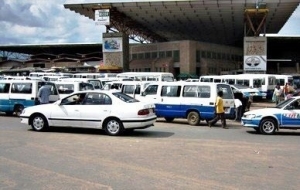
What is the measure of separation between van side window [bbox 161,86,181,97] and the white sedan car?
4.28 meters

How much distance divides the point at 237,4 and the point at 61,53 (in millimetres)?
71543

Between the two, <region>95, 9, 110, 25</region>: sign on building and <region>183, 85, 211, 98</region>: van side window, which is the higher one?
<region>95, 9, 110, 25</region>: sign on building

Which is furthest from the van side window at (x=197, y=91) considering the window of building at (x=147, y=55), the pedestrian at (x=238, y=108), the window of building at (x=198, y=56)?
the window of building at (x=147, y=55)

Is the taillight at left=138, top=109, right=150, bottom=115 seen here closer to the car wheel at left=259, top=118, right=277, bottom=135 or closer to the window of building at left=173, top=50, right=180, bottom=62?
the car wheel at left=259, top=118, right=277, bottom=135

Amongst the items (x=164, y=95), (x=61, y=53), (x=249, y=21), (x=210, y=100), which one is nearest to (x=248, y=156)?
(x=210, y=100)

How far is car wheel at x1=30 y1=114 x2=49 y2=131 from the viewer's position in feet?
44.4

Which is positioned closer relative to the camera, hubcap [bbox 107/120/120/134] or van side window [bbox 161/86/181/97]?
hubcap [bbox 107/120/120/134]

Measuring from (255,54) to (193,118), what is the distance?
46.4 metres

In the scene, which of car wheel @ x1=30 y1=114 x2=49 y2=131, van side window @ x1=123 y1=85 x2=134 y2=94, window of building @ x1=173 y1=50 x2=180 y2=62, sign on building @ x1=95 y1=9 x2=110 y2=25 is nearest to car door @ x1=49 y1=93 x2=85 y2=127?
car wheel @ x1=30 y1=114 x2=49 y2=131

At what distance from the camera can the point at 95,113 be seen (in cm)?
1288

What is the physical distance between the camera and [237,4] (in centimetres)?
5691

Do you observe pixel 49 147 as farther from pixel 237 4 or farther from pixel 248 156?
pixel 237 4

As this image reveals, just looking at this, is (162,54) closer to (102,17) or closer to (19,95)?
(102,17)

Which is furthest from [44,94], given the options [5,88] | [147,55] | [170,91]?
[147,55]
